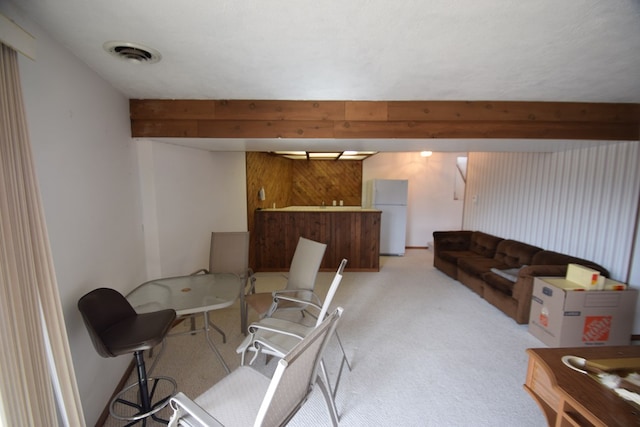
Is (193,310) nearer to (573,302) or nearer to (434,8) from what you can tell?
(434,8)

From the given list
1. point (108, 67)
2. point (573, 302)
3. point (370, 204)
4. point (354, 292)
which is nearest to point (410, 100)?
point (108, 67)

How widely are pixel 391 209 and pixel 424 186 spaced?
129 cm

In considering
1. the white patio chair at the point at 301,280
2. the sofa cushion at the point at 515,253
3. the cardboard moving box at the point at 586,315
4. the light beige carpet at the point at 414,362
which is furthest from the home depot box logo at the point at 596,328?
the white patio chair at the point at 301,280

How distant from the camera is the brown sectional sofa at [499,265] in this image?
270 cm

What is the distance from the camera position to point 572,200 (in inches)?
118

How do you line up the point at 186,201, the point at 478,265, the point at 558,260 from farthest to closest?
the point at 478,265 → the point at 558,260 → the point at 186,201

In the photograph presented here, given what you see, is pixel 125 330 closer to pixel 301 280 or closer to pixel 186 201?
pixel 301 280

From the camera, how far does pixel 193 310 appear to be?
1707mm

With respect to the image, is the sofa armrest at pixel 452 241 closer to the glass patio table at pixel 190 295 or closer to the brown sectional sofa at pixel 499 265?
the brown sectional sofa at pixel 499 265

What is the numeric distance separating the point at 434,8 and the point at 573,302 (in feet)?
8.89

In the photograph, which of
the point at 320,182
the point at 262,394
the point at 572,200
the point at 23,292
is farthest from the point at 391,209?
the point at 23,292

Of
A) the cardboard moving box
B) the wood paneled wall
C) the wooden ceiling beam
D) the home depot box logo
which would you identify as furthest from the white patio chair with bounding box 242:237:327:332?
the wood paneled wall

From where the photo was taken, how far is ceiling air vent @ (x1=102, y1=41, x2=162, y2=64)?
1.30 m

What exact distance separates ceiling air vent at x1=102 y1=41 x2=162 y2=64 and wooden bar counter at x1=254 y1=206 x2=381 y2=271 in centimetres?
301
